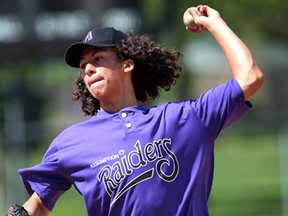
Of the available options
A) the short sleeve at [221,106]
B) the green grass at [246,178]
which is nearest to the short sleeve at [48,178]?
the short sleeve at [221,106]

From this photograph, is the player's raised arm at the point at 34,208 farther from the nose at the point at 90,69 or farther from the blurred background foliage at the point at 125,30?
the blurred background foliage at the point at 125,30

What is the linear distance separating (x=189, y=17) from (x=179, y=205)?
37.8 inches

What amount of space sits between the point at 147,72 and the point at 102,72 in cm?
38

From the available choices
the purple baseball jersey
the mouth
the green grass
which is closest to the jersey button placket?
the purple baseball jersey

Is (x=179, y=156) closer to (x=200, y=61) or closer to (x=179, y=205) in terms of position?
(x=179, y=205)

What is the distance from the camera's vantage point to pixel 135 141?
15.1 ft

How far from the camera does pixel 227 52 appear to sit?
14.8 feet

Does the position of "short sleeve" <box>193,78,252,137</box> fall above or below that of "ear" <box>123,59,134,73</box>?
below

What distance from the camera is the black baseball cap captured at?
15.6ft

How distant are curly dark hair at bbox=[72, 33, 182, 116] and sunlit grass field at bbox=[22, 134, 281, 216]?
9.96 m

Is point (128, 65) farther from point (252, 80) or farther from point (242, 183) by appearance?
point (242, 183)

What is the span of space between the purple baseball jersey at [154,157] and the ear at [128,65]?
0.94 feet

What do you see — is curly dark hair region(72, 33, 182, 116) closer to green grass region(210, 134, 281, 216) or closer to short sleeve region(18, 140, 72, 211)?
short sleeve region(18, 140, 72, 211)

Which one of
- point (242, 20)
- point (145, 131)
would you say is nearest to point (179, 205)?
point (145, 131)
